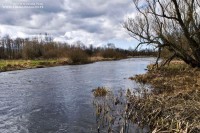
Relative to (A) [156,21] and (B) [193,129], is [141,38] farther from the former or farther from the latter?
(B) [193,129]

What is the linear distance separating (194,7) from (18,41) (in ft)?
379

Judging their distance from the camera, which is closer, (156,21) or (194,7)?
(194,7)

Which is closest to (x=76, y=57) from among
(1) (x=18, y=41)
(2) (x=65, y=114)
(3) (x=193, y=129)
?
(2) (x=65, y=114)

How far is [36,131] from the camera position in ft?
37.7

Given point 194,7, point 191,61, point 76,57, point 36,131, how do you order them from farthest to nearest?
point 76,57 < point 191,61 < point 194,7 < point 36,131

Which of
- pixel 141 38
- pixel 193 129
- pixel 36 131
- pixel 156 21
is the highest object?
pixel 156 21

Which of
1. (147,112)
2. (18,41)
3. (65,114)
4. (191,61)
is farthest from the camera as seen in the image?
(18,41)

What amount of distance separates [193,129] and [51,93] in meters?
13.8

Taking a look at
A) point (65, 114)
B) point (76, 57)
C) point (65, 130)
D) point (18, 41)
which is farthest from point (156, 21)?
point (18, 41)

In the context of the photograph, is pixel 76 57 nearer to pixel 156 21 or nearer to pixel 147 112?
pixel 156 21

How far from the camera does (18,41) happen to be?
130 metres

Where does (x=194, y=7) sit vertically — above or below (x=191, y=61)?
above

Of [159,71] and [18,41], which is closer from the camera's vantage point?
[159,71]

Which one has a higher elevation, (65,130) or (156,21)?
(156,21)
